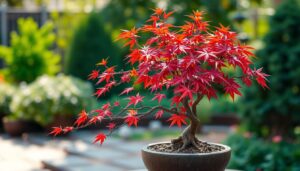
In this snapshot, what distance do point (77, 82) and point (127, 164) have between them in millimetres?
3799

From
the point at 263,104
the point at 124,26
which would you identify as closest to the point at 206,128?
the point at 124,26

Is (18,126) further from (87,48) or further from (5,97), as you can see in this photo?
(87,48)

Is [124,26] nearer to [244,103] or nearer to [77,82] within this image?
[77,82]

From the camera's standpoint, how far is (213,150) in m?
3.50

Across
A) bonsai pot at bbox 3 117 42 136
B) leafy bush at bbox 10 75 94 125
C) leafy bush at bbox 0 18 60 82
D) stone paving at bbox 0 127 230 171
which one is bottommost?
stone paving at bbox 0 127 230 171

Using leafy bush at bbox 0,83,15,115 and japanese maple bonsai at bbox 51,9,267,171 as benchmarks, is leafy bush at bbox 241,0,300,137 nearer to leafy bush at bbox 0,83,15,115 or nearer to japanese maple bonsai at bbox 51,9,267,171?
japanese maple bonsai at bbox 51,9,267,171

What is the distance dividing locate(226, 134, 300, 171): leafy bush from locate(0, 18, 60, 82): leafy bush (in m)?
6.19

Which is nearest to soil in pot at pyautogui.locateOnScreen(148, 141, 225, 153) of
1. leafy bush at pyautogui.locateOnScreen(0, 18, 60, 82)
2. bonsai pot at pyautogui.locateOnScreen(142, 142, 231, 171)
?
bonsai pot at pyautogui.locateOnScreen(142, 142, 231, 171)

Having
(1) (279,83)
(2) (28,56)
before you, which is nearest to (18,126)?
(2) (28,56)

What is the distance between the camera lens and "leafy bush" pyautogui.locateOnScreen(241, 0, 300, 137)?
6348mm

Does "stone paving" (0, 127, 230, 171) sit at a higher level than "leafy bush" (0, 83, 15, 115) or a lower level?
lower

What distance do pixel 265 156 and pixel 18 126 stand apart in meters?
5.60

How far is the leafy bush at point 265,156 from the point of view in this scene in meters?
5.89

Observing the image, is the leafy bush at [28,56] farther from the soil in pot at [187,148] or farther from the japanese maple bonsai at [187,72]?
the japanese maple bonsai at [187,72]
